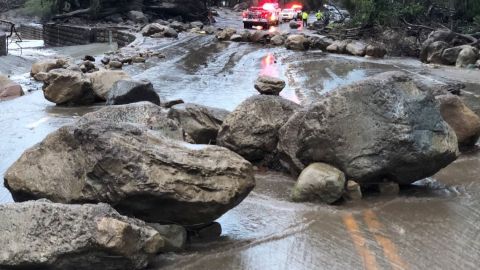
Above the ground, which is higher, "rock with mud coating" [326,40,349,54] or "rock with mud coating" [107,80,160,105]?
"rock with mud coating" [107,80,160,105]

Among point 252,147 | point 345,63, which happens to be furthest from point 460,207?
point 345,63

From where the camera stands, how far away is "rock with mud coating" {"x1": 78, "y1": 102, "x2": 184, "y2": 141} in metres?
8.12

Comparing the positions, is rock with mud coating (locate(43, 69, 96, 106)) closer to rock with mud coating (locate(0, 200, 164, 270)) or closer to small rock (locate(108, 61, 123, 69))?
small rock (locate(108, 61, 123, 69))

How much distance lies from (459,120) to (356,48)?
17.6m

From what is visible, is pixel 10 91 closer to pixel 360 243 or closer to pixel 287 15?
pixel 360 243

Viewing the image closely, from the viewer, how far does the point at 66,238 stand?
465cm

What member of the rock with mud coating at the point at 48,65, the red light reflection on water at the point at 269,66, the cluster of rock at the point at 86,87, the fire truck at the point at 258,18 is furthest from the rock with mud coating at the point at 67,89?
the fire truck at the point at 258,18

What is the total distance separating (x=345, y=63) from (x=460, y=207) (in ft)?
54.3

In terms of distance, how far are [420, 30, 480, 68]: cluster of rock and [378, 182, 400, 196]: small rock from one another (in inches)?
614

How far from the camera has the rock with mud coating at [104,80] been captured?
47.0 ft

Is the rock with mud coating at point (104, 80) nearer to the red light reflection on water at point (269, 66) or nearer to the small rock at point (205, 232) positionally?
the red light reflection on water at point (269, 66)

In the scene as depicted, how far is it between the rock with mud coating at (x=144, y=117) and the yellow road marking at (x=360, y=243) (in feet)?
8.57

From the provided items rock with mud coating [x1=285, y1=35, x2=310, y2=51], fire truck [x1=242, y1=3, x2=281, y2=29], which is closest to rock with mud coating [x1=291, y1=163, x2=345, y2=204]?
rock with mud coating [x1=285, y1=35, x2=310, y2=51]

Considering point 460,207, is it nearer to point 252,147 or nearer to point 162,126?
point 252,147
